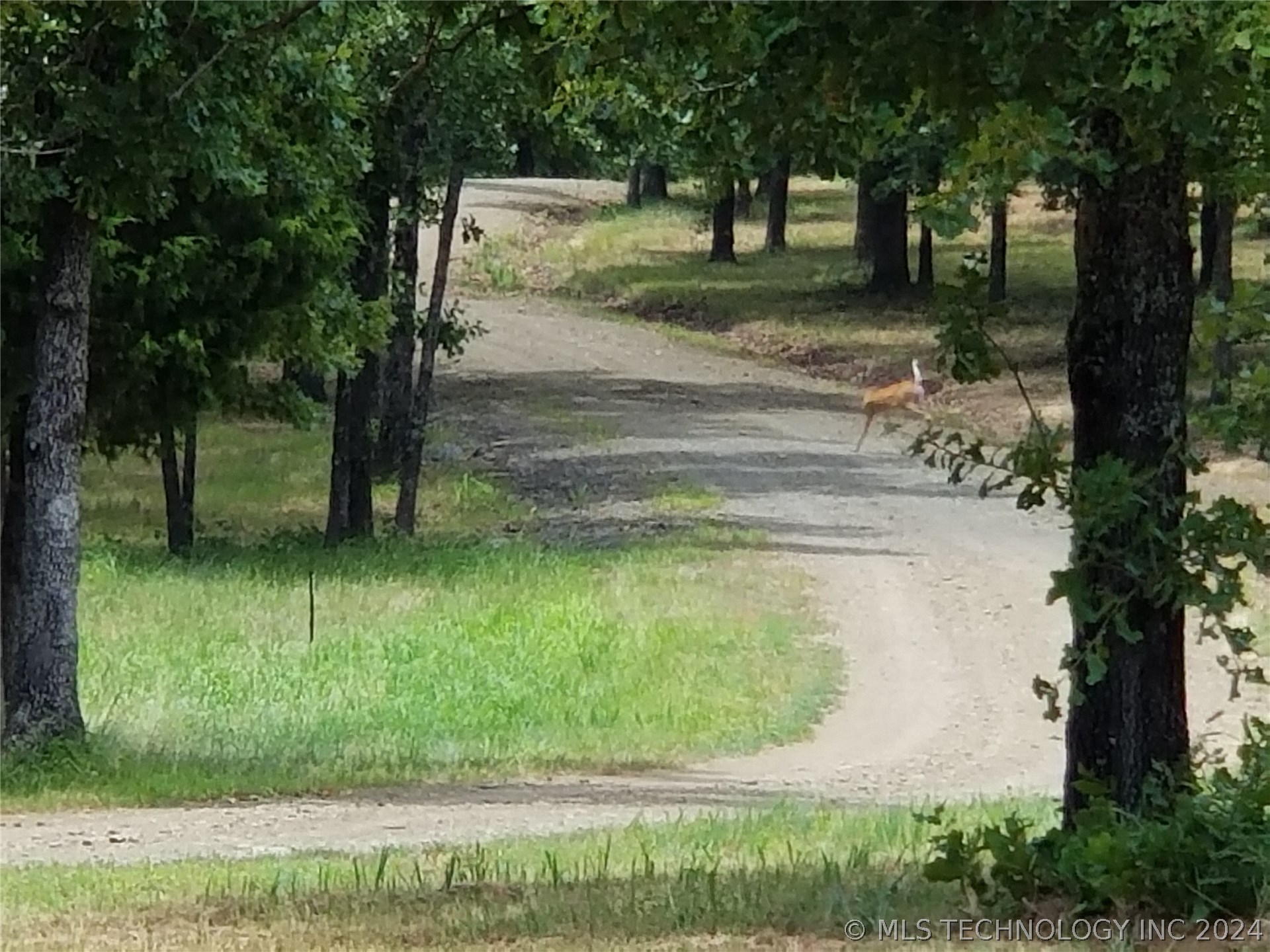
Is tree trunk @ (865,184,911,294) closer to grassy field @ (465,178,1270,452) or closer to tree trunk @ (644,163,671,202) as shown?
grassy field @ (465,178,1270,452)

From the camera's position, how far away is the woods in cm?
599

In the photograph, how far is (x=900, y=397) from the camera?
96.6ft

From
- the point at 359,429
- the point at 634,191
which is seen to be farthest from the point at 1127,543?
the point at 634,191

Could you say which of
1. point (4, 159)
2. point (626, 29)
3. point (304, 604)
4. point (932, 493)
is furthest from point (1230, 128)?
point (932, 493)

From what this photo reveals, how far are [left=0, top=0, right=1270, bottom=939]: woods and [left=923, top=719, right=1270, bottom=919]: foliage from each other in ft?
0.15

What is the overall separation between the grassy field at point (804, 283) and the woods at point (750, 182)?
973cm

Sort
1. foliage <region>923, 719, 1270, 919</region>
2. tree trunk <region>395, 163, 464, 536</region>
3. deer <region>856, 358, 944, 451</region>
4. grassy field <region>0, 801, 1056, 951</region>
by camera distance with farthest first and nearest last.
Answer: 1. deer <region>856, 358, 944, 451</region>
2. tree trunk <region>395, 163, 464, 536</region>
3. grassy field <region>0, 801, 1056, 951</region>
4. foliage <region>923, 719, 1270, 919</region>

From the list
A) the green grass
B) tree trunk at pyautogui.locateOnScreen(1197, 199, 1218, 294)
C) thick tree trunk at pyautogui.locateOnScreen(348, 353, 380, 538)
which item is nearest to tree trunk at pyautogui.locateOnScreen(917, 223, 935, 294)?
tree trunk at pyautogui.locateOnScreen(1197, 199, 1218, 294)

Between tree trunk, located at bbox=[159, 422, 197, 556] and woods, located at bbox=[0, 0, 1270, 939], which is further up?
woods, located at bbox=[0, 0, 1270, 939]

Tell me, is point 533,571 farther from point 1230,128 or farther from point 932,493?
point 1230,128

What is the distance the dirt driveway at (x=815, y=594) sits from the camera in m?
11.7

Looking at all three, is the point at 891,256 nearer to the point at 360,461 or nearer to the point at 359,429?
the point at 359,429

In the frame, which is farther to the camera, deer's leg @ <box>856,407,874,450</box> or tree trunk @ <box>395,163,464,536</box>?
deer's leg @ <box>856,407,874,450</box>

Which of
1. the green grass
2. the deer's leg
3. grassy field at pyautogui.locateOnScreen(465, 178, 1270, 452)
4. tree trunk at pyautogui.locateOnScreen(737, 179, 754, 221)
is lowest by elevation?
the green grass
